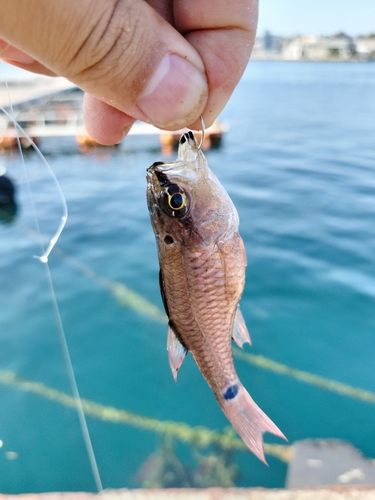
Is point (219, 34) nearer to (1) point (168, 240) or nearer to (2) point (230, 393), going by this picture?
(1) point (168, 240)

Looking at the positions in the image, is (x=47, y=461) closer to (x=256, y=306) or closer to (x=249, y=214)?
(x=256, y=306)

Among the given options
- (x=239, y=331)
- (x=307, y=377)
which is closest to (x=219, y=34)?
(x=239, y=331)

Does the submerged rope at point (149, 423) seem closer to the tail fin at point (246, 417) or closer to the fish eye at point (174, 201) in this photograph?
the tail fin at point (246, 417)

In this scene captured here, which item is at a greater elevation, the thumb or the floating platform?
the thumb

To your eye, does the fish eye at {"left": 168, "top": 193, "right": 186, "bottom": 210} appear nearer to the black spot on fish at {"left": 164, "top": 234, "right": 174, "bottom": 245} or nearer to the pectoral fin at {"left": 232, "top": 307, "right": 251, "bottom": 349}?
the black spot on fish at {"left": 164, "top": 234, "right": 174, "bottom": 245}

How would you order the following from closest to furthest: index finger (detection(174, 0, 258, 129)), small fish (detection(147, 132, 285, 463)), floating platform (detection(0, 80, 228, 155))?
index finger (detection(174, 0, 258, 129)) → small fish (detection(147, 132, 285, 463)) → floating platform (detection(0, 80, 228, 155))

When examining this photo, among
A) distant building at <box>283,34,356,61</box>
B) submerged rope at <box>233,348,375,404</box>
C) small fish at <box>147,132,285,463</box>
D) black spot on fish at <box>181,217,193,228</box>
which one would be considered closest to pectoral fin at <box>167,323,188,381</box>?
small fish at <box>147,132,285,463</box>

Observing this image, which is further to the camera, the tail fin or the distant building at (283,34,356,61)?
the distant building at (283,34,356,61)
